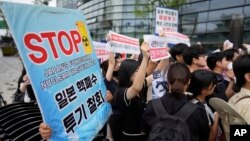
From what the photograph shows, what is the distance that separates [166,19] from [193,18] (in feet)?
57.6

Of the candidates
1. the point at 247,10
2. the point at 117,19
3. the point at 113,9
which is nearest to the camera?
the point at 247,10

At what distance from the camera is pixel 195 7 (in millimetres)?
21234

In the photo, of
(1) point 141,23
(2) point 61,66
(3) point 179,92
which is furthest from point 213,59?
(1) point 141,23

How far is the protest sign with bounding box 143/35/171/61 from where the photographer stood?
3.33m

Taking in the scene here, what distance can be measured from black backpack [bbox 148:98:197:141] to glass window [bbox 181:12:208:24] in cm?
1853

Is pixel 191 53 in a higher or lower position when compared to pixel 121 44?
lower

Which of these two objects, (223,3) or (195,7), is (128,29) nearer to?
(195,7)

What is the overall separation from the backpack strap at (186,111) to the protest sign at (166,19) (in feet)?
6.62

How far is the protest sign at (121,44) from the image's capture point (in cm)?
363

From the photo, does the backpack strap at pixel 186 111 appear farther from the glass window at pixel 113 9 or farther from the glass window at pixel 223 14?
the glass window at pixel 113 9

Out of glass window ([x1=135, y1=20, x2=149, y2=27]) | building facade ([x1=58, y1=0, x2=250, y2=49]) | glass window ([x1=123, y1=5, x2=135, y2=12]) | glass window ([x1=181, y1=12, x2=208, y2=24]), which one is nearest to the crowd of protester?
building facade ([x1=58, y1=0, x2=250, y2=49])

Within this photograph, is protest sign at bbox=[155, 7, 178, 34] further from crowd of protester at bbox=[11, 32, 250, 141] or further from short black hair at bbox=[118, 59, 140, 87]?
short black hair at bbox=[118, 59, 140, 87]

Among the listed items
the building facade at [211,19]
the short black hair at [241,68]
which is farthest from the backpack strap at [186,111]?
the building facade at [211,19]

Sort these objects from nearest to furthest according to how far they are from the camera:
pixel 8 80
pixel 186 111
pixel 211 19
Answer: pixel 186 111 < pixel 8 80 < pixel 211 19
